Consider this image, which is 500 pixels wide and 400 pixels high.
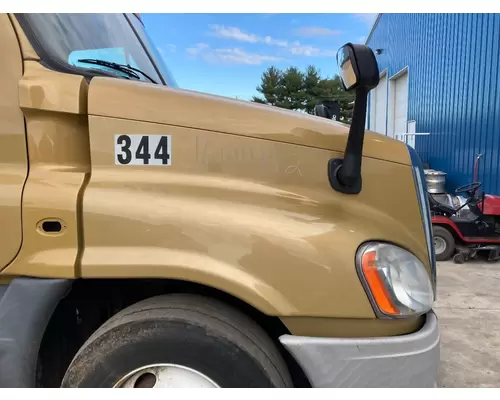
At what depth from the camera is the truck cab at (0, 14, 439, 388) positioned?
163 cm

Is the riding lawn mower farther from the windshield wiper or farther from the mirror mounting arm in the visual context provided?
the windshield wiper

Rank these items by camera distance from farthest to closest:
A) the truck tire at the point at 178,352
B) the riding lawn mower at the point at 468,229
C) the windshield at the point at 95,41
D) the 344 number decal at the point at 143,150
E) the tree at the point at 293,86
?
the tree at the point at 293,86 → the riding lawn mower at the point at 468,229 → the windshield at the point at 95,41 → the 344 number decal at the point at 143,150 → the truck tire at the point at 178,352

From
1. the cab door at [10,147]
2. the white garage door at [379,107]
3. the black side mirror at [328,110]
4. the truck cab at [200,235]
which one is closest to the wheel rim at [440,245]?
the black side mirror at [328,110]

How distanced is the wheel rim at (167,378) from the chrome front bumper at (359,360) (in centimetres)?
35

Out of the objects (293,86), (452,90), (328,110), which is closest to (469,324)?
(328,110)

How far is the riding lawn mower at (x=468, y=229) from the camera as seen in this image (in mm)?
6363

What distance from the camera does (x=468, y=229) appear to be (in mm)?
6457

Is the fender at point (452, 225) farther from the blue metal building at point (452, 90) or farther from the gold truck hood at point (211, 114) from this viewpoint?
the gold truck hood at point (211, 114)

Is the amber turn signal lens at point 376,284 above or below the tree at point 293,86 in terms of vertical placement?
below

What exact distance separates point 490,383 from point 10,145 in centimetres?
338

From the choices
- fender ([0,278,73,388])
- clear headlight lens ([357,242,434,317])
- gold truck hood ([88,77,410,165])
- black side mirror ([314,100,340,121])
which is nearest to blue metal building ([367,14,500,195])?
black side mirror ([314,100,340,121])

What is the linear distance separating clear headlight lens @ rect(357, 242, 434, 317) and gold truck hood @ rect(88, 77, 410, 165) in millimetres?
421

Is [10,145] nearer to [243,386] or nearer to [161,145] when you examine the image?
[161,145]

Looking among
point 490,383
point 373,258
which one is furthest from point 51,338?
point 490,383
